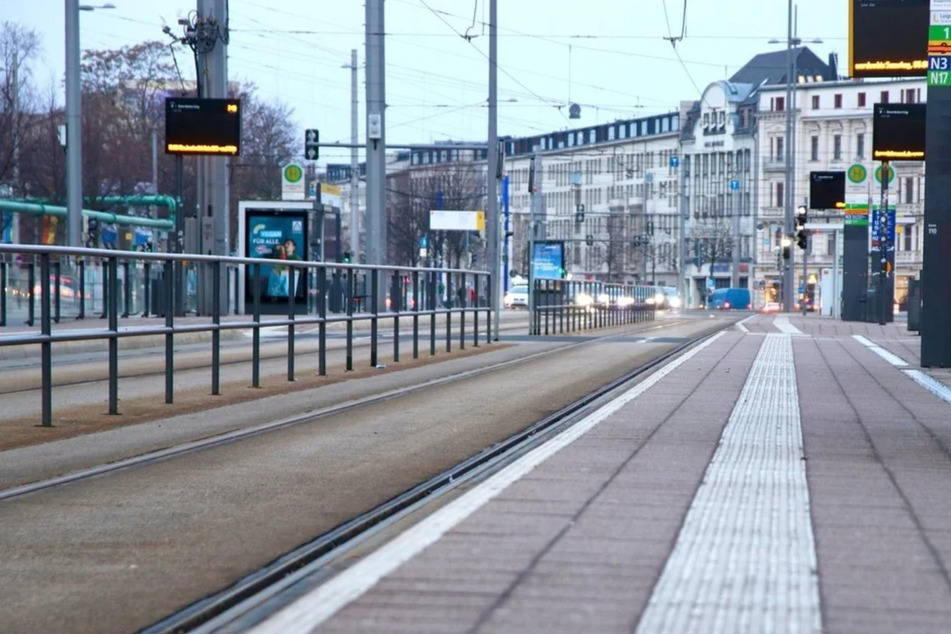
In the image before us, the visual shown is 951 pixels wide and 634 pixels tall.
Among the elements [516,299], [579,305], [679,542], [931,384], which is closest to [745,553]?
[679,542]

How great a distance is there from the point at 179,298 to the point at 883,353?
16.7 metres

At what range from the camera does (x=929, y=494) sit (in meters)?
8.82

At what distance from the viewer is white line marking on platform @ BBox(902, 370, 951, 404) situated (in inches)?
671

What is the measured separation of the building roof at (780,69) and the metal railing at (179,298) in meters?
107

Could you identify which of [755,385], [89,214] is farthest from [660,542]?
[89,214]

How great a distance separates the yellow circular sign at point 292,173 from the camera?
59.9m

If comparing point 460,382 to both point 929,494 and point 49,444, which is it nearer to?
point 49,444

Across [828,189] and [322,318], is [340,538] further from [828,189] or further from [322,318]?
[828,189]

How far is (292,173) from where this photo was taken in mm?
60062

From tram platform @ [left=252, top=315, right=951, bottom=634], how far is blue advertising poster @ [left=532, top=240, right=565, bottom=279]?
175ft

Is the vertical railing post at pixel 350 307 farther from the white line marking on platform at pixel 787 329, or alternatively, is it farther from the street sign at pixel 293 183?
the street sign at pixel 293 183

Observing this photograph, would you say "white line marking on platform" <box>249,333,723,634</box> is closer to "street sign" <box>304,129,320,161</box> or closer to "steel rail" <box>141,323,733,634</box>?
"steel rail" <box>141,323,733,634</box>

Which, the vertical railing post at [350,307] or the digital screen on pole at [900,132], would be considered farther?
the digital screen on pole at [900,132]

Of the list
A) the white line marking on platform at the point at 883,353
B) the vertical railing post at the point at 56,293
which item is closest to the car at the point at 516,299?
the white line marking on platform at the point at 883,353
